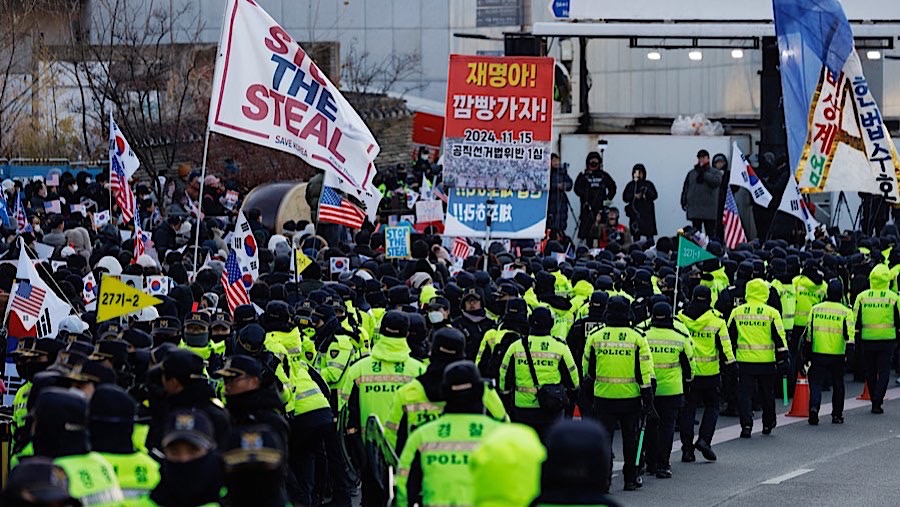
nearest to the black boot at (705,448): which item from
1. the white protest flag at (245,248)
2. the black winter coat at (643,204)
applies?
the white protest flag at (245,248)

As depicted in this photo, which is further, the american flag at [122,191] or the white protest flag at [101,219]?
the white protest flag at [101,219]

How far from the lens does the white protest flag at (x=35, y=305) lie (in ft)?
48.7

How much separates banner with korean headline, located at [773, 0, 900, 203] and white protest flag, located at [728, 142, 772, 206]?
16.8ft

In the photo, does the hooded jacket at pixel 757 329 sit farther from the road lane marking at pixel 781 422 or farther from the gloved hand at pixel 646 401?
the gloved hand at pixel 646 401

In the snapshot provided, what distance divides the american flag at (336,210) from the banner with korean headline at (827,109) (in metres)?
5.29

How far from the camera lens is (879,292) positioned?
67.3 feet

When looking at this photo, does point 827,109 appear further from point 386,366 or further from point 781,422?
point 386,366

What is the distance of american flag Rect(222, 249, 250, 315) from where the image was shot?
1759 centimetres

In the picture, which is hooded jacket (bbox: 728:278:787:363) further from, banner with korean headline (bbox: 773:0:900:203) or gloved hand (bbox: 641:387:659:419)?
banner with korean headline (bbox: 773:0:900:203)

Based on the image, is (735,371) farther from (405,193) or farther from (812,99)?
(405,193)

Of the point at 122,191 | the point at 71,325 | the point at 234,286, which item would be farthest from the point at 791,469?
the point at 122,191

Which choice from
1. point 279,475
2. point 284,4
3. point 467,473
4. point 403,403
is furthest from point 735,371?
point 284,4

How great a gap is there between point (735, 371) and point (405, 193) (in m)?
15.7

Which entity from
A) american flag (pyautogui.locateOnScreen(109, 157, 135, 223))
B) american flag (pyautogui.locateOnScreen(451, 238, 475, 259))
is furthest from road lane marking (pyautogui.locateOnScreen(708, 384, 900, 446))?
american flag (pyautogui.locateOnScreen(109, 157, 135, 223))
